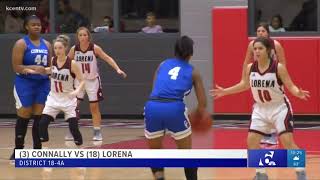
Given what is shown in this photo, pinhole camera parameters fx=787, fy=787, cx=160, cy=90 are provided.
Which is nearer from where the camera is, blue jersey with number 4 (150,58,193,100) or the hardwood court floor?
blue jersey with number 4 (150,58,193,100)

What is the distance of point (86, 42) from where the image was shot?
13742 millimetres

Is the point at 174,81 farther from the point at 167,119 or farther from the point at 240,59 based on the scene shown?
the point at 240,59

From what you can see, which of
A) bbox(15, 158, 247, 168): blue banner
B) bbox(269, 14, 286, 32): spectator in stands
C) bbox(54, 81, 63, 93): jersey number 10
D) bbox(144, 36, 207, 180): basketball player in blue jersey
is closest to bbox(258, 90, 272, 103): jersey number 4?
bbox(15, 158, 247, 168): blue banner

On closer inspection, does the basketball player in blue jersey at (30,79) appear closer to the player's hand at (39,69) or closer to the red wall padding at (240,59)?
the player's hand at (39,69)

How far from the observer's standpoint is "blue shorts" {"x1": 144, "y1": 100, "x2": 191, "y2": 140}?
8656 mm

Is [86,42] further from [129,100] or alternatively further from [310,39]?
[310,39]

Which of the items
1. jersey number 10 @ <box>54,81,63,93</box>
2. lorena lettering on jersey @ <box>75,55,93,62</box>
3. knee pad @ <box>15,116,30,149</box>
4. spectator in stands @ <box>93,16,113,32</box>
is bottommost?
knee pad @ <box>15,116,30,149</box>

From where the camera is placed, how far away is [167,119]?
8.66m

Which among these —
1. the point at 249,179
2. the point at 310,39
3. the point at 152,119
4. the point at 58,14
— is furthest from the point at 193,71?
the point at 58,14

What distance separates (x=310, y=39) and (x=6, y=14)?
7061 millimetres

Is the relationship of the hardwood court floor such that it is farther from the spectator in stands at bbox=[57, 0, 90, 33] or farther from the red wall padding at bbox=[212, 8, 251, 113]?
the spectator in stands at bbox=[57, 0, 90, 33]

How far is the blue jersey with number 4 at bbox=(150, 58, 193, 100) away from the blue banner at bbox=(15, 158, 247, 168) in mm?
741

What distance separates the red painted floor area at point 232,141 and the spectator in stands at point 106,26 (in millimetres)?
3982

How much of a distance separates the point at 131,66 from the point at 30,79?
6140mm
